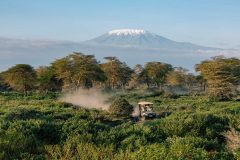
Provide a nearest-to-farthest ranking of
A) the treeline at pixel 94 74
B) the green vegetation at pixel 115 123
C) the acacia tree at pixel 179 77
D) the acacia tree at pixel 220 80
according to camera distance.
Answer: the green vegetation at pixel 115 123
the acacia tree at pixel 220 80
the treeline at pixel 94 74
the acacia tree at pixel 179 77

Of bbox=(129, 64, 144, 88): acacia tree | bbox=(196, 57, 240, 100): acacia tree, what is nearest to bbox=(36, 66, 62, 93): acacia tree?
bbox=(196, 57, 240, 100): acacia tree

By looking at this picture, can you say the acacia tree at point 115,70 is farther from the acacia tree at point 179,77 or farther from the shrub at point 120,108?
the shrub at point 120,108

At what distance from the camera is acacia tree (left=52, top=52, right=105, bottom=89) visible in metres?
67.4

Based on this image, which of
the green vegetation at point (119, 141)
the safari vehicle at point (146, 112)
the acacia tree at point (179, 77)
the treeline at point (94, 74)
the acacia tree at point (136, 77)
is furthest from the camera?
the acacia tree at point (136, 77)

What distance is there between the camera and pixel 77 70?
68000 millimetres

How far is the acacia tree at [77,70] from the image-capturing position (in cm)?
6738

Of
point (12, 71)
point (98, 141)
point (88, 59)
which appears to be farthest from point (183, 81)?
point (98, 141)

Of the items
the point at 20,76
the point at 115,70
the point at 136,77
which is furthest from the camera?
the point at 136,77

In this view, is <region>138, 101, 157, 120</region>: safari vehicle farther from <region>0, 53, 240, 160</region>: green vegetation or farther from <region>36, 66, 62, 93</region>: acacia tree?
<region>36, 66, 62, 93</region>: acacia tree

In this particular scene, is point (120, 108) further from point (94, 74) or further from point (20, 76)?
point (20, 76)

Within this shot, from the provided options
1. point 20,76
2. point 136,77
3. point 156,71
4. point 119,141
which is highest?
point 119,141

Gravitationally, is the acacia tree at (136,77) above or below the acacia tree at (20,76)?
below

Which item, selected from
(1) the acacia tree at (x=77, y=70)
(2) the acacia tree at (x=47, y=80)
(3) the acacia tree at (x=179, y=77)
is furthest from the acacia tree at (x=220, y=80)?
(2) the acacia tree at (x=47, y=80)

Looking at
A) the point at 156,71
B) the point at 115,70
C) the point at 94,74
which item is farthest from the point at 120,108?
the point at 156,71
